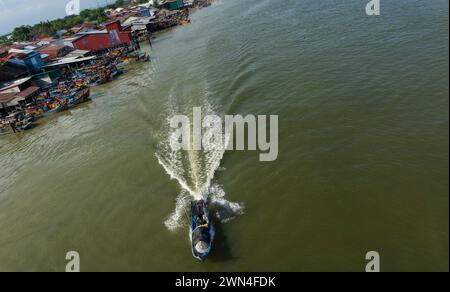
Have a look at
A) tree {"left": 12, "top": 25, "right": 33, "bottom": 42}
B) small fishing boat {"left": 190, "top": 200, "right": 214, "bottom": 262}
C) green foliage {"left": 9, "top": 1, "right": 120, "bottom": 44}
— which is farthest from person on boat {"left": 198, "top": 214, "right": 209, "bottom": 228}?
tree {"left": 12, "top": 25, "right": 33, "bottom": 42}

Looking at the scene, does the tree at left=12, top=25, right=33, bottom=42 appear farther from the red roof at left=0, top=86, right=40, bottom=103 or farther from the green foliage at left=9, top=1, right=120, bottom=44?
the red roof at left=0, top=86, right=40, bottom=103

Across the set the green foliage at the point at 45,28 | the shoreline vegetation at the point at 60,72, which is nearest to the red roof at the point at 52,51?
the shoreline vegetation at the point at 60,72

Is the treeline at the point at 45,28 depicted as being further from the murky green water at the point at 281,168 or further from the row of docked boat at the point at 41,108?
the murky green water at the point at 281,168

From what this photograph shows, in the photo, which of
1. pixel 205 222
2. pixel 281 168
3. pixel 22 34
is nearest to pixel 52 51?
pixel 22 34

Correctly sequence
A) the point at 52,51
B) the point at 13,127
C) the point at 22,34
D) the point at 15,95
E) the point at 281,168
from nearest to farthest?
the point at 281,168, the point at 13,127, the point at 15,95, the point at 52,51, the point at 22,34

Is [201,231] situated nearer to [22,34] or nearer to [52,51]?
[52,51]

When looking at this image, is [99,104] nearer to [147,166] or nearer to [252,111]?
[147,166]
